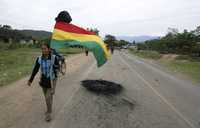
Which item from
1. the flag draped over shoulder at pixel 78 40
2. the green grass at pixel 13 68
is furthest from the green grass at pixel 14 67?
the flag draped over shoulder at pixel 78 40

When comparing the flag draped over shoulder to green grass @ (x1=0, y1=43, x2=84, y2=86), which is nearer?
the flag draped over shoulder

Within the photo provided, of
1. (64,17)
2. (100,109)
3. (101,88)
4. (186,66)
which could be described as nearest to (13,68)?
(101,88)

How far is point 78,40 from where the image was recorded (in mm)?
10328

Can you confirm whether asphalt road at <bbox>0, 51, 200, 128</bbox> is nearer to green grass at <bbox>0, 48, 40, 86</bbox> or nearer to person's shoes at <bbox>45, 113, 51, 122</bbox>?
person's shoes at <bbox>45, 113, 51, 122</bbox>

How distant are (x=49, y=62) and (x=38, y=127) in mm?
1554

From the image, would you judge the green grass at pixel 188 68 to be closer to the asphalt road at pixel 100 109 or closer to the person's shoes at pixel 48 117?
the asphalt road at pixel 100 109

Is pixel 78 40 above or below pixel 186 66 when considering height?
above

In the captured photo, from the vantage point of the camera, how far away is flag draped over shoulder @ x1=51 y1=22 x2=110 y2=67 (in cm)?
984

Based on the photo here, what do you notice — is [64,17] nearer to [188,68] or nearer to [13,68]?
[13,68]

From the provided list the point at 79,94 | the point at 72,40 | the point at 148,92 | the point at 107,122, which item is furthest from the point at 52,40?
the point at 148,92

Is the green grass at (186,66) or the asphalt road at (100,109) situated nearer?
the asphalt road at (100,109)

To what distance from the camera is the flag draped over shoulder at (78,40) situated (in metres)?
9.84

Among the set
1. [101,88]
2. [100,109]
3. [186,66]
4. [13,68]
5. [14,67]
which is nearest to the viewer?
[100,109]

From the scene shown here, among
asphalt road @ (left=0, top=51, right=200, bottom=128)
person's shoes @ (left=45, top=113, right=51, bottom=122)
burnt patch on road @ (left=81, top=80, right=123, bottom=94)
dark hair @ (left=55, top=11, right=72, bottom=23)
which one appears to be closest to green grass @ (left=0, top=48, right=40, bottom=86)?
asphalt road @ (left=0, top=51, right=200, bottom=128)
